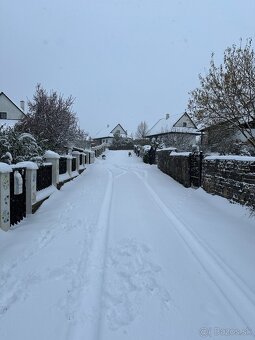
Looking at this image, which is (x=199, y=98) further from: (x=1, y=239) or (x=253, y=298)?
(x=253, y=298)

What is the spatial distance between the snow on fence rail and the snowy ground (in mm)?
383

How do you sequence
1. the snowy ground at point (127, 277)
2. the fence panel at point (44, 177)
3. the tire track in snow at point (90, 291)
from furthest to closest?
1. the fence panel at point (44, 177)
2. the snowy ground at point (127, 277)
3. the tire track in snow at point (90, 291)

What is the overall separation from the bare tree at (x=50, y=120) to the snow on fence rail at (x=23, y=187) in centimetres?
843

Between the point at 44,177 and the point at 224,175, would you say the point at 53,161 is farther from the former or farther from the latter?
the point at 224,175

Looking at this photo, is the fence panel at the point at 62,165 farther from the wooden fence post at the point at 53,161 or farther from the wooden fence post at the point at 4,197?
the wooden fence post at the point at 4,197

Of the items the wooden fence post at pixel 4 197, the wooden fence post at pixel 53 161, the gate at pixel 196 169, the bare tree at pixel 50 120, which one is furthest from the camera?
the bare tree at pixel 50 120

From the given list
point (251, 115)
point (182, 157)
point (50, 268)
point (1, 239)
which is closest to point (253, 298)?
point (50, 268)

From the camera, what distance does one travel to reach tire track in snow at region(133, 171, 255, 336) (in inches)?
156

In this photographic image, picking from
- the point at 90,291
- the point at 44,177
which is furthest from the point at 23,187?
the point at 90,291

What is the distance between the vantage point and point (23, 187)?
8961mm

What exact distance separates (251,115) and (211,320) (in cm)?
1258

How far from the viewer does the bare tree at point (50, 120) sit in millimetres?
22242

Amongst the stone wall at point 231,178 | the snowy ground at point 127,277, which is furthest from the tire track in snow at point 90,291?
the stone wall at point 231,178

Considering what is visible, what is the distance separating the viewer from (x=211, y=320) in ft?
12.3
